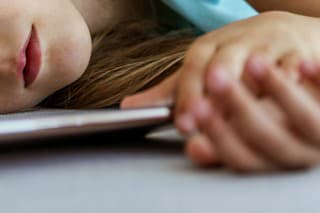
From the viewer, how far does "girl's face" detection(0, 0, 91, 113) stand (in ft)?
2.42

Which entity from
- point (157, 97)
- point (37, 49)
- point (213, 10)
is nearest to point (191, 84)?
point (157, 97)

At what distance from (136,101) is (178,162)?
2.5 inches

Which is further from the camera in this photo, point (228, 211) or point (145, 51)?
point (145, 51)

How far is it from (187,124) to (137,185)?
1.8 inches

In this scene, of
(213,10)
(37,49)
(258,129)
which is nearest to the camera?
(258,129)

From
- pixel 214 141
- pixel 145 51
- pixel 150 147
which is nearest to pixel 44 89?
pixel 145 51

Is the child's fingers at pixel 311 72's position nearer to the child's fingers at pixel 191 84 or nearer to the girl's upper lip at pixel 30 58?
the child's fingers at pixel 191 84

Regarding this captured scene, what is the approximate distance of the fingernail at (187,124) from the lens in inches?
15.0

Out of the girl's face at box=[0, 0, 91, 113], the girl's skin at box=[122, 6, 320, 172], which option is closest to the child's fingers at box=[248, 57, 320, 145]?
the girl's skin at box=[122, 6, 320, 172]

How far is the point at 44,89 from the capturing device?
2.76 feet

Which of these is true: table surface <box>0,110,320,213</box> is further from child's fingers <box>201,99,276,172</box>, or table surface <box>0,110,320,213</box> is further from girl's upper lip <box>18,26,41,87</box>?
girl's upper lip <box>18,26,41,87</box>

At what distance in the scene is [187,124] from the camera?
15.0 inches

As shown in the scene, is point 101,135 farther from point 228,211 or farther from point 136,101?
point 228,211

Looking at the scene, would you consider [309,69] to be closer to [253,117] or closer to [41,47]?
[253,117]
